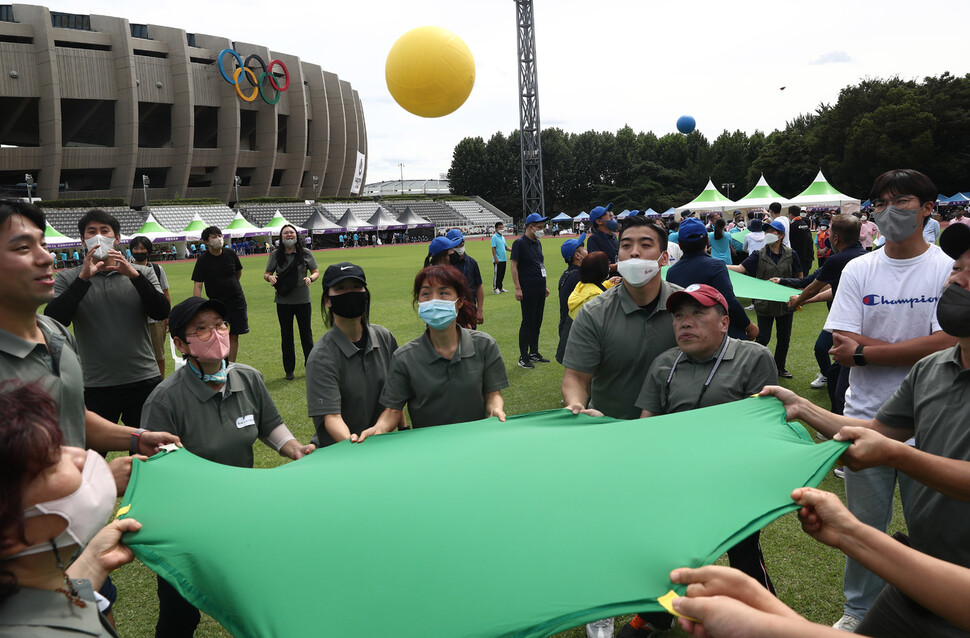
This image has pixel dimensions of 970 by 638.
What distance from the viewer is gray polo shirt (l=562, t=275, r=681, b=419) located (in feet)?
12.1

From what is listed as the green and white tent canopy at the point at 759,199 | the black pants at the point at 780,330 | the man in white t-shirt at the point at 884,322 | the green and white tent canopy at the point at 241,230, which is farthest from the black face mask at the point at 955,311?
the green and white tent canopy at the point at 241,230

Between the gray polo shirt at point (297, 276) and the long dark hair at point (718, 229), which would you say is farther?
the long dark hair at point (718, 229)

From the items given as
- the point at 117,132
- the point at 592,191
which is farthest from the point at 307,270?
the point at 592,191

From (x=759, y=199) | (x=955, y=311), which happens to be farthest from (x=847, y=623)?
(x=759, y=199)

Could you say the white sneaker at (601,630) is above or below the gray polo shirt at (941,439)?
below

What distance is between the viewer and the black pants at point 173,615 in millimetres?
2926

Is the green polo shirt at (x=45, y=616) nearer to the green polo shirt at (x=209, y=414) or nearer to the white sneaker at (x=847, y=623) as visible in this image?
the green polo shirt at (x=209, y=414)

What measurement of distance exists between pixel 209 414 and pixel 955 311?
3229 millimetres

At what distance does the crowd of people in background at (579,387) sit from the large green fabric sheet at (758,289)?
2.69 metres

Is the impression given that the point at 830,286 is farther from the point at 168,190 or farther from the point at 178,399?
the point at 168,190

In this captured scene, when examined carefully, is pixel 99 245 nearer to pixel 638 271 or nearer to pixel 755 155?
pixel 638 271

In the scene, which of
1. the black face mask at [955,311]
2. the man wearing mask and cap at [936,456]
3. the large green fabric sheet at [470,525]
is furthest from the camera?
the black face mask at [955,311]

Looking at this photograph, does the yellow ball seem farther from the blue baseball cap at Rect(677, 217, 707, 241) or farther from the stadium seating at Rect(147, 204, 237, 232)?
the stadium seating at Rect(147, 204, 237, 232)

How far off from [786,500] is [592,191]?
87492mm
